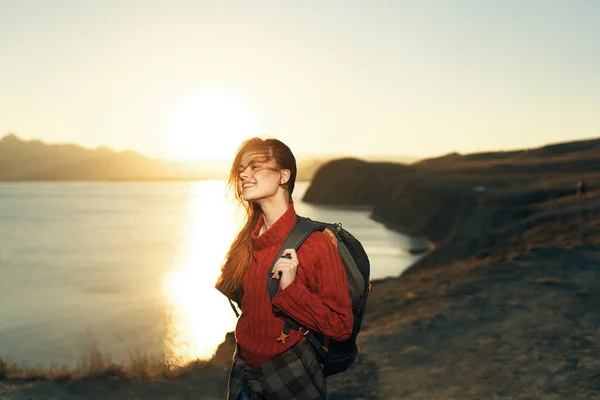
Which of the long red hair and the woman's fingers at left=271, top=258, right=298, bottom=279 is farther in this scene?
the long red hair

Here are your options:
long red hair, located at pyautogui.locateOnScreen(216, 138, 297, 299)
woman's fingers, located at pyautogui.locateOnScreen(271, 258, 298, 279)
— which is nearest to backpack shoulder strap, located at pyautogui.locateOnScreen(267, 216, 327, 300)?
woman's fingers, located at pyautogui.locateOnScreen(271, 258, 298, 279)

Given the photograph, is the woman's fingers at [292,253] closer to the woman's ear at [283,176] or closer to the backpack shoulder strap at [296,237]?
the backpack shoulder strap at [296,237]

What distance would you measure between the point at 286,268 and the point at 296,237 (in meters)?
0.25

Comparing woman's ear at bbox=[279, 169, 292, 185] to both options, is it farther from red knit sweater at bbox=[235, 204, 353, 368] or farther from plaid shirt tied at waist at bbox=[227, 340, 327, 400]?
plaid shirt tied at waist at bbox=[227, 340, 327, 400]

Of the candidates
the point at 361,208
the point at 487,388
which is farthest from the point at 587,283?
the point at 361,208

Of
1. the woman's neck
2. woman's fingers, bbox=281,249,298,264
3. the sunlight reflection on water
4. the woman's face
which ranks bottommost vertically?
the sunlight reflection on water

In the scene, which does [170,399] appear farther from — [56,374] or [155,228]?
[155,228]

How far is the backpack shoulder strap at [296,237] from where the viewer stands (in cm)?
275

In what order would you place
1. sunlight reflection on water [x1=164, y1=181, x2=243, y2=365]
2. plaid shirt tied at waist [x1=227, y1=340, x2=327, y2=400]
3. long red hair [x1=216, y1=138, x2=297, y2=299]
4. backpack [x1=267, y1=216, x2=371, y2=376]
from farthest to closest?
sunlight reflection on water [x1=164, y1=181, x2=243, y2=365], long red hair [x1=216, y1=138, x2=297, y2=299], plaid shirt tied at waist [x1=227, y1=340, x2=327, y2=400], backpack [x1=267, y1=216, x2=371, y2=376]

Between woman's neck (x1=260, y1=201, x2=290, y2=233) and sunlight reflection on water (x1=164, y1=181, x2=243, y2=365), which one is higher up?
woman's neck (x1=260, y1=201, x2=290, y2=233)

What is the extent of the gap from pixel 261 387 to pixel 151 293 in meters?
28.6

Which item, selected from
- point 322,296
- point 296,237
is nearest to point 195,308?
point 296,237

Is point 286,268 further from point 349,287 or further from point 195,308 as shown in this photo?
point 195,308

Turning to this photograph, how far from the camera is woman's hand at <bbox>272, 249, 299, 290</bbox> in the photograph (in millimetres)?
Result: 2611
